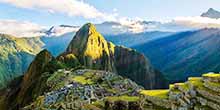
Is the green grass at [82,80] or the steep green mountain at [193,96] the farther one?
the green grass at [82,80]

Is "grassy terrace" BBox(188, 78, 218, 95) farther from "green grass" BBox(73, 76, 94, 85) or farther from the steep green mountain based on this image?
"green grass" BBox(73, 76, 94, 85)

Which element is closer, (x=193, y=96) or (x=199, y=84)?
(x=193, y=96)

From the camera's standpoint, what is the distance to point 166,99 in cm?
9069

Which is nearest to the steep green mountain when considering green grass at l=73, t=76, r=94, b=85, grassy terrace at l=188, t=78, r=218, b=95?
grassy terrace at l=188, t=78, r=218, b=95

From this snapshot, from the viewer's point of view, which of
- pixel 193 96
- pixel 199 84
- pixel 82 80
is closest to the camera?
pixel 193 96

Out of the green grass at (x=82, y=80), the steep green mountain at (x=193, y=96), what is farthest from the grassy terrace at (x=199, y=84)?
the green grass at (x=82, y=80)

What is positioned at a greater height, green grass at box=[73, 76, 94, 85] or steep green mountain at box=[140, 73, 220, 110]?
steep green mountain at box=[140, 73, 220, 110]

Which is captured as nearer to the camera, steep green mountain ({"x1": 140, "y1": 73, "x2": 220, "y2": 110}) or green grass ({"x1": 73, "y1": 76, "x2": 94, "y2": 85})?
steep green mountain ({"x1": 140, "y1": 73, "x2": 220, "y2": 110})

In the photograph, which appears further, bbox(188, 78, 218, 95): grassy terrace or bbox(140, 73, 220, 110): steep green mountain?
bbox(188, 78, 218, 95): grassy terrace

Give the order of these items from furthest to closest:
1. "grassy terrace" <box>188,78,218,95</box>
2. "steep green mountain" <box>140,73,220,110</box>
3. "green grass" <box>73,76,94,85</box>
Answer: "green grass" <box>73,76,94,85</box>
"grassy terrace" <box>188,78,218,95</box>
"steep green mountain" <box>140,73,220,110</box>

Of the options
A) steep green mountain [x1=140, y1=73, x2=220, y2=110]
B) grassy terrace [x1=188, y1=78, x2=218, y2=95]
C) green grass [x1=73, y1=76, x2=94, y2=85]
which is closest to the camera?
steep green mountain [x1=140, y1=73, x2=220, y2=110]

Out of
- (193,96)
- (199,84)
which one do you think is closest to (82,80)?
(199,84)

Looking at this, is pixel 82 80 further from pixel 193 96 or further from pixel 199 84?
pixel 193 96

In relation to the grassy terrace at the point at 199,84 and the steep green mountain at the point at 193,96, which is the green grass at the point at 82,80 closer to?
the grassy terrace at the point at 199,84
